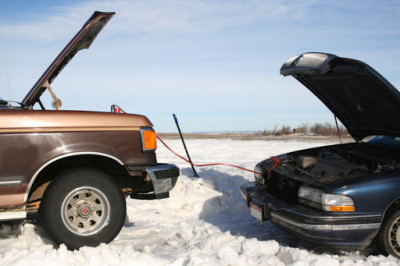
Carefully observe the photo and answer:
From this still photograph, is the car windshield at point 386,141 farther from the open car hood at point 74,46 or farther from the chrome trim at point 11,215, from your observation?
the chrome trim at point 11,215

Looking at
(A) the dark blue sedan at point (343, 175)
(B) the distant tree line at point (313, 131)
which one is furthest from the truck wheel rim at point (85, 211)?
(B) the distant tree line at point (313, 131)

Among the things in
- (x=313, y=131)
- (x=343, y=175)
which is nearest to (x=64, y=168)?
(x=343, y=175)

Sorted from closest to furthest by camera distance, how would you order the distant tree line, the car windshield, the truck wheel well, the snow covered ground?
the snow covered ground, the truck wheel well, the car windshield, the distant tree line

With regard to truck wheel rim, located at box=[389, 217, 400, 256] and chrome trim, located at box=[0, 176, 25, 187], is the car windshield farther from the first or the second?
chrome trim, located at box=[0, 176, 25, 187]

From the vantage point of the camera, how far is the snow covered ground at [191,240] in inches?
155

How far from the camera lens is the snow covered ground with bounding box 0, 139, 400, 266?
3.93 meters

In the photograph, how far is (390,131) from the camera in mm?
5500

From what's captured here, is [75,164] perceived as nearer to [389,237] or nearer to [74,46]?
[74,46]

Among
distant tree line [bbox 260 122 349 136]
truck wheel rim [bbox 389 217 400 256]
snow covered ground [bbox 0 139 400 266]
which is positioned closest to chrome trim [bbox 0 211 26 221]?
snow covered ground [bbox 0 139 400 266]

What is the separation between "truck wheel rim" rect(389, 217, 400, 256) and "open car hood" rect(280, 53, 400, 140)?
143cm

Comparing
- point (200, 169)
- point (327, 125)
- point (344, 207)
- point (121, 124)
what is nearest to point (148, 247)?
point (121, 124)

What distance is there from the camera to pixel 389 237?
4133 millimetres

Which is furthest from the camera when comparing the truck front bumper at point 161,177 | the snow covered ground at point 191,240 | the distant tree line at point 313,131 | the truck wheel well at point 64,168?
the distant tree line at point 313,131

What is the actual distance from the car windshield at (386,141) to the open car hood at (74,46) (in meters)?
4.06
